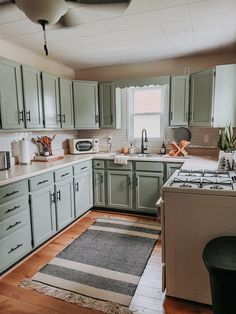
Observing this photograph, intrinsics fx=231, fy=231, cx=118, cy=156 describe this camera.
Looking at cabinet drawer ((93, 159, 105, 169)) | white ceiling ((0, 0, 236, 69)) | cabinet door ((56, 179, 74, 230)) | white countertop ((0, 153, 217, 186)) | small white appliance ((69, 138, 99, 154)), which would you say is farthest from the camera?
small white appliance ((69, 138, 99, 154))

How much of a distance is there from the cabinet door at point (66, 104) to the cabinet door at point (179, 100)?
62.5 inches

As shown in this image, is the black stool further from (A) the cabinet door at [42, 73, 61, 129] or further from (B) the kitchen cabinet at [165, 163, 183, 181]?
(A) the cabinet door at [42, 73, 61, 129]

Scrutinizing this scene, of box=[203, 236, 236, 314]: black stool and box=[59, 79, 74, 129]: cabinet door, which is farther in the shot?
box=[59, 79, 74, 129]: cabinet door

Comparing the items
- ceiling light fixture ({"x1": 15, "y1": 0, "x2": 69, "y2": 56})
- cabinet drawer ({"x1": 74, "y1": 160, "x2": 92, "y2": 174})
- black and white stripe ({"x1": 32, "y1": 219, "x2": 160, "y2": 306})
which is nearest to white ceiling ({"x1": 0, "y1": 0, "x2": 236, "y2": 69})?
ceiling light fixture ({"x1": 15, "y1": 0, "x2": 69, "y2": 56})

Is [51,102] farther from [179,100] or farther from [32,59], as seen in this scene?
[179,100]

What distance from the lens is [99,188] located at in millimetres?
3701

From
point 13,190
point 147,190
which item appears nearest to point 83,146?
point 147,190

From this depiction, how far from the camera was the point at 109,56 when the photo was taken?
3.54 meters

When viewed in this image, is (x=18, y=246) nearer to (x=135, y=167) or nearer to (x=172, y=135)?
(x=135, y=167)

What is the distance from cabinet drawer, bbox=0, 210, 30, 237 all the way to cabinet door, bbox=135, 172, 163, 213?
5.40 feet

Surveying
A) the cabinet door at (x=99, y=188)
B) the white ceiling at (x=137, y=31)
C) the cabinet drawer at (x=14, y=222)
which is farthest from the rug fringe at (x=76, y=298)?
the white ceiling at (x=137, y=31)

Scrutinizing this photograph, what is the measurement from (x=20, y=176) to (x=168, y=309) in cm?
175

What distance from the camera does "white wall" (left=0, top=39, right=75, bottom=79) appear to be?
2877 millimetres

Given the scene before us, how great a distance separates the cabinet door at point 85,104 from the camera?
12.4 ft
